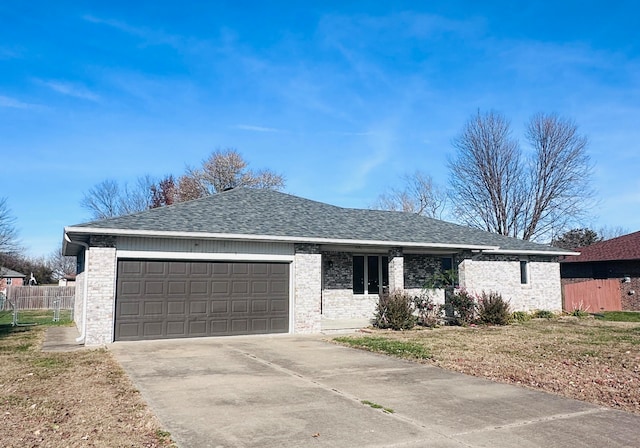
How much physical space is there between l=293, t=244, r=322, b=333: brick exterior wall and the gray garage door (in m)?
0.32

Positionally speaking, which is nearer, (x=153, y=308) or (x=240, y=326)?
(x=153, y=308)

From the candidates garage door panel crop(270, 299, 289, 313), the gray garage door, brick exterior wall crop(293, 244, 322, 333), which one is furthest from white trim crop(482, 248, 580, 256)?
the gray garage door

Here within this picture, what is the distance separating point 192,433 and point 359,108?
1522cm

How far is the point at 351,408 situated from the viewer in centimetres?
638

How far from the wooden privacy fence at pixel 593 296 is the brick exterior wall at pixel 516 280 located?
2570 millimetres

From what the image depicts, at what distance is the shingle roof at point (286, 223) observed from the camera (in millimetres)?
13648

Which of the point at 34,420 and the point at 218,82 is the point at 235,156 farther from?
the point at 34,420

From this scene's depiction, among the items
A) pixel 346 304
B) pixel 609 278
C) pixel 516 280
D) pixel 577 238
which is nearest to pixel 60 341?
pixel 346 304

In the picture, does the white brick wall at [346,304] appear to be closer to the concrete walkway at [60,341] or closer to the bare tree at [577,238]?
the concrete walkway at [60,341]

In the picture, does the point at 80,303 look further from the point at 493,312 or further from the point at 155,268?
the point at 493,312

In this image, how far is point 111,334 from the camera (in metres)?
12.7

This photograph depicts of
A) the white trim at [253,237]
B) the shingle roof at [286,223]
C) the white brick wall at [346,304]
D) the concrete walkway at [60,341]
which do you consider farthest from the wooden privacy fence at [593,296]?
the concrete walkway at [60,341]

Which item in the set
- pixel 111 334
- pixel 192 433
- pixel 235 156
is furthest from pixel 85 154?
pixel 235 156

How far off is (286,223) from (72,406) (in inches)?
401
